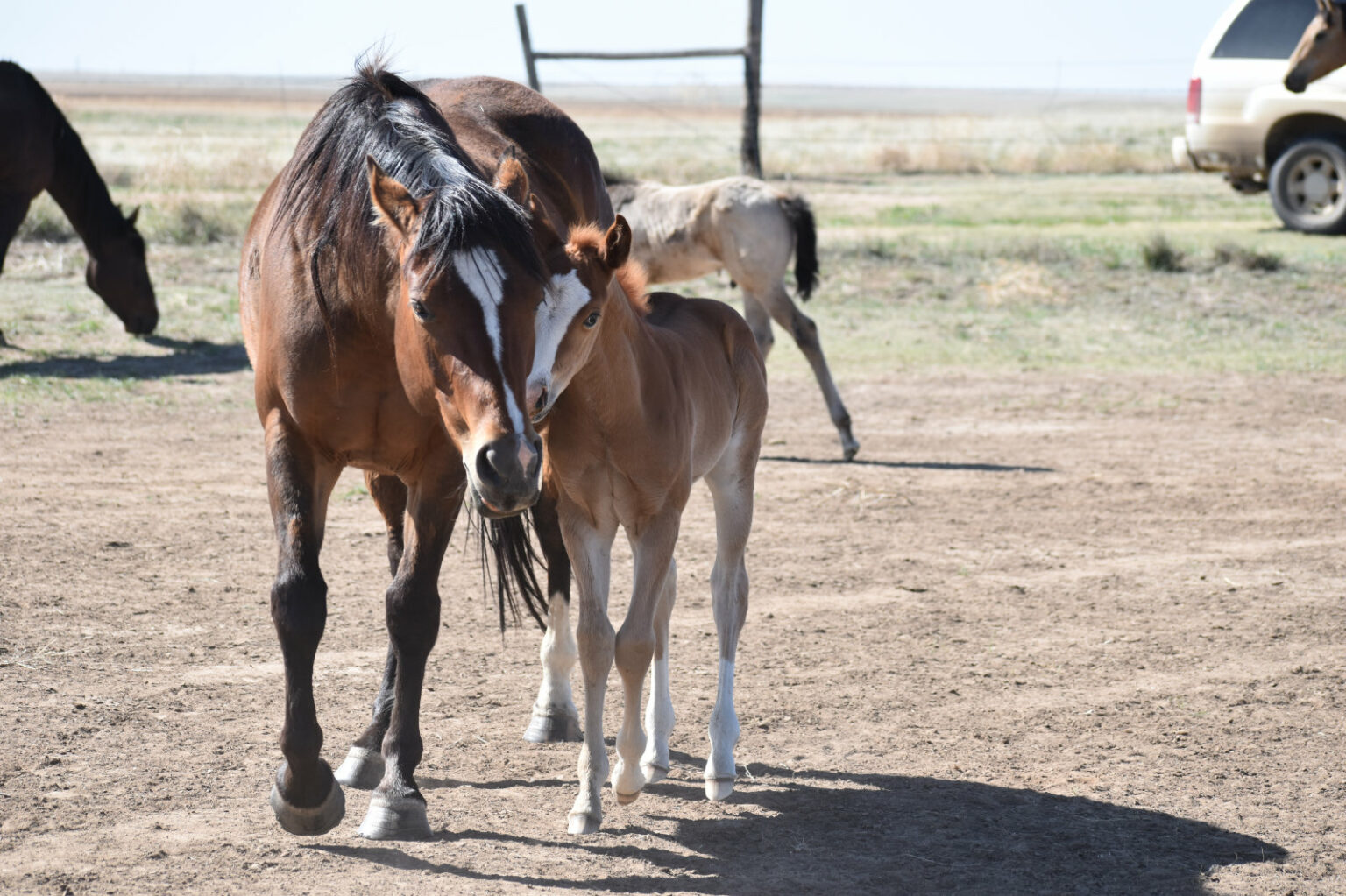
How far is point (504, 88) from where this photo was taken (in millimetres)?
5445

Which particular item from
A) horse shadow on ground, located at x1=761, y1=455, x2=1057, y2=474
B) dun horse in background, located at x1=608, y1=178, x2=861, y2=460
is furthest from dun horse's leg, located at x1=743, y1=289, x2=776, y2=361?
horse shadow on ground, located at x1=761, y1=455, x2=1057, y2=474

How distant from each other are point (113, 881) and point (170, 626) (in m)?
2.08

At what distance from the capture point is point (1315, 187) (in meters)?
15.0

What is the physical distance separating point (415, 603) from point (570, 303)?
3.44 ft

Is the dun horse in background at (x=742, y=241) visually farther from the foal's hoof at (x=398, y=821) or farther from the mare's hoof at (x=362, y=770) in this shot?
the foal's hoof at (x=398, y=821)

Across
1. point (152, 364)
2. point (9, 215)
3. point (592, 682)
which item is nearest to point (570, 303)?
point (592, 682)

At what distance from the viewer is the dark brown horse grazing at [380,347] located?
10.00 feet

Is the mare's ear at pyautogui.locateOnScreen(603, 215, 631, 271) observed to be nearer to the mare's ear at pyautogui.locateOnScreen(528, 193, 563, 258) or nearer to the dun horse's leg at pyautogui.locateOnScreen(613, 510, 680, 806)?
the mare's ear at pyautogui.locateOnScreen(528, 193, 563, 258)

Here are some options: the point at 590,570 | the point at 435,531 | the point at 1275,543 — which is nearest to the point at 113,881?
the point at 435,531

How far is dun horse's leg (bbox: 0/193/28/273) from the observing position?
34.1 feet

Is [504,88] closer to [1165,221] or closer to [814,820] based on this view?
[814,820]

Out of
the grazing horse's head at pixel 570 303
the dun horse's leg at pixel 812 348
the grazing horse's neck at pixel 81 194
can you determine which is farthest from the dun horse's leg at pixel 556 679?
the grazing horse's neck at pixel 81 194

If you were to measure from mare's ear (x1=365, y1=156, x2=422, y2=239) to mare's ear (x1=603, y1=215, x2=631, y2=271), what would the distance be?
463 mm

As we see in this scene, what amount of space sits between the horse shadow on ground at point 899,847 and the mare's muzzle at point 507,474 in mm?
1077
